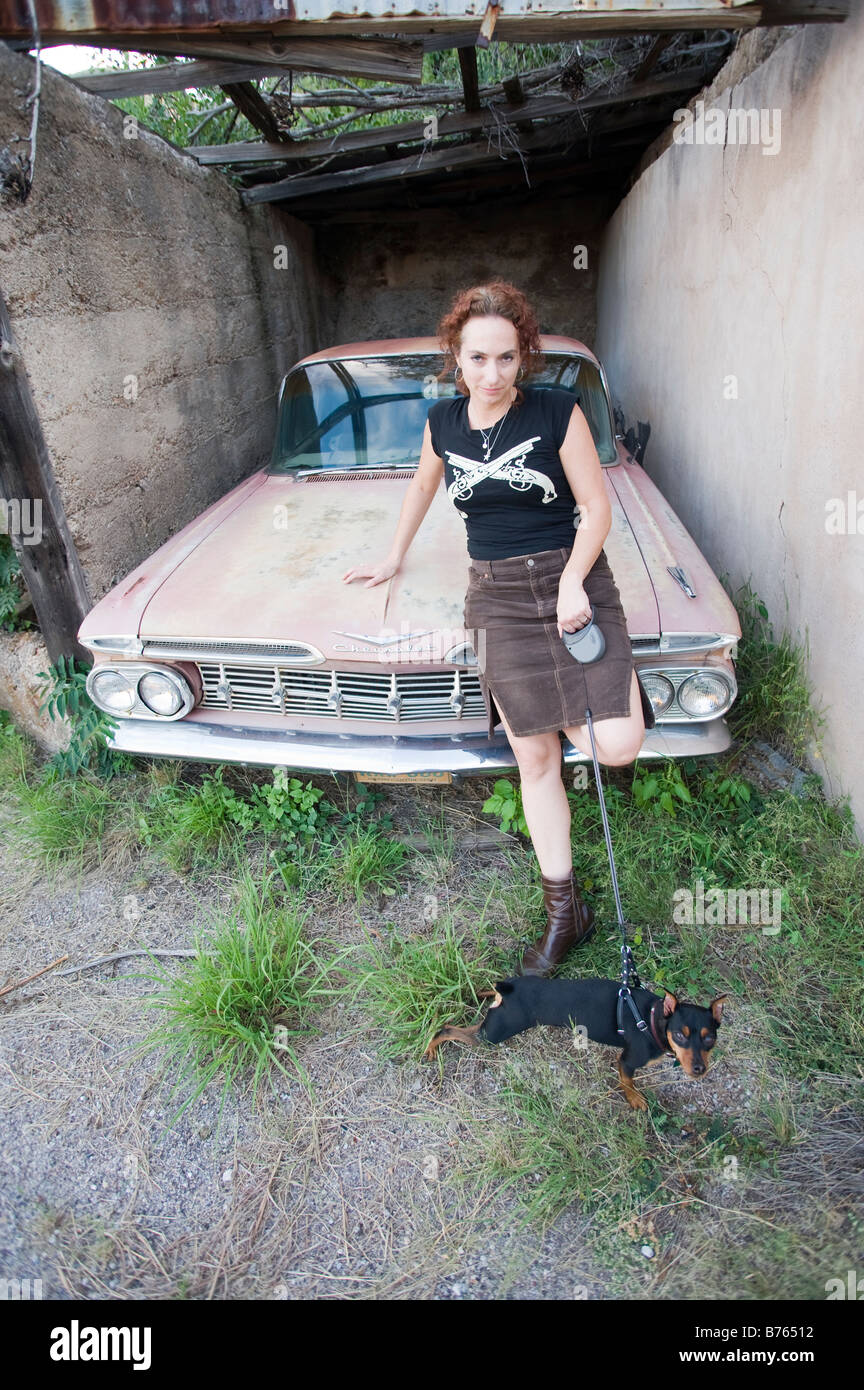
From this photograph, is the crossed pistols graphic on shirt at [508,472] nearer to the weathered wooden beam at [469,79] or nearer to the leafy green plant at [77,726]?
the leafy green plant at [77,726]

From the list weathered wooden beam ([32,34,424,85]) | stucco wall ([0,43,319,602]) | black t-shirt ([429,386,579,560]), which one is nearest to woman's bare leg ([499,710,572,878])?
black t-shirt ([429,386,579,560])

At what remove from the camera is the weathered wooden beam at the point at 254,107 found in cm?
432

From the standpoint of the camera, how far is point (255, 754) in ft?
8.90

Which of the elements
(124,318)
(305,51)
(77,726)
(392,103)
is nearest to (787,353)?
(305,51)

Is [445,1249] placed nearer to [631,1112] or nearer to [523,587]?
[631,1112]

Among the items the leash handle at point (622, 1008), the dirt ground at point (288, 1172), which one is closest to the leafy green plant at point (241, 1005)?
the dirt ground at point (288, 1172)

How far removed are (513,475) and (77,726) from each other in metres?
2.22

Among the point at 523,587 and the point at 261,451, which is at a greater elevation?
the point at 261,451

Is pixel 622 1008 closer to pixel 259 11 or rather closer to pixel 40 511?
pixel 40 511

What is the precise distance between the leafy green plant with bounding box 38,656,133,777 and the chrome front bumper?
1.92 ft

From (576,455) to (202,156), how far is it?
14.5 feet
